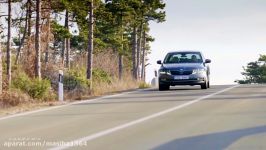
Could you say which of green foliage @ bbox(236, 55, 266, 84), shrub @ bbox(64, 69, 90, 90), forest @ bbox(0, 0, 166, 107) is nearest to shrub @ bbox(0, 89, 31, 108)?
forest @ bbox(0, 0, 166, 107)

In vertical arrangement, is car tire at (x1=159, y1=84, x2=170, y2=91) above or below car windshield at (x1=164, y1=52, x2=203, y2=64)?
below

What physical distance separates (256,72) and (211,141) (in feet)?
293

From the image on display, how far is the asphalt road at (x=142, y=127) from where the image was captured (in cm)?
909

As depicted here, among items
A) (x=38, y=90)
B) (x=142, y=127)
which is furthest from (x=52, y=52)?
(x=142, y=127)

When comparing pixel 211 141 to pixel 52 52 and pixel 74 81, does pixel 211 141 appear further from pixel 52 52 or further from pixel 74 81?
pixel 52 52

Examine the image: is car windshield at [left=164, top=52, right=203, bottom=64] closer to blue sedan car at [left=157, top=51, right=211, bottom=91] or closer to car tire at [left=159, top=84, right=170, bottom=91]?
blue sedan car at [left=157, top=51, right=211, bottom=91]

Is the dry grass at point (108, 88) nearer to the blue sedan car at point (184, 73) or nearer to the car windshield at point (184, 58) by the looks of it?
the blue sedan car at point (184, 73)

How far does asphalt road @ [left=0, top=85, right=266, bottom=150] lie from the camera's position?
29.8 ft

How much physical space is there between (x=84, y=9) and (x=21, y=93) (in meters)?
15.3

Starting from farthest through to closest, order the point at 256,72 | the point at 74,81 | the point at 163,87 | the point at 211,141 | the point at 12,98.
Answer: the point at 256,72, the point at 74,81, the point at 163,87, the point at 12,98, the point at 211,141

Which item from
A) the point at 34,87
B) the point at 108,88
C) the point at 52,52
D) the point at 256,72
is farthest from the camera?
the point at 256,72

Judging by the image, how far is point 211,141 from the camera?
30.4 feet

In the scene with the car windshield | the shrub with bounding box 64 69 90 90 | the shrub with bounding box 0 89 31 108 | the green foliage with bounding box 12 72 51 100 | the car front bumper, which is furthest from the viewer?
the shrub with bounding box 64 69 90 90

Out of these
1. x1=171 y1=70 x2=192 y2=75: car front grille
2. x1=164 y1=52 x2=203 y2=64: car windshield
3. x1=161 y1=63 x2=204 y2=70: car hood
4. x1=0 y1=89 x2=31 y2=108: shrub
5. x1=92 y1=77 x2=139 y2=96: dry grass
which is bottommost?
x1=0 y1=89 x2=31 y2=108: shrub
